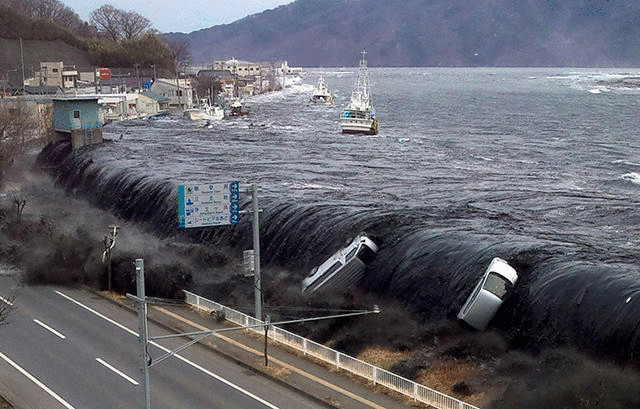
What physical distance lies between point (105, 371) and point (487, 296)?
425 inches

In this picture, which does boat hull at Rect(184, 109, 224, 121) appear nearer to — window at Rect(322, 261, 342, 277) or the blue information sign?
window at Rect(322, 261, 342, 277)

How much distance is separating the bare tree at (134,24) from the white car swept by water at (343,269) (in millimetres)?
145420

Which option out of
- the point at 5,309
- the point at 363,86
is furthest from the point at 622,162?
the point at 5,309

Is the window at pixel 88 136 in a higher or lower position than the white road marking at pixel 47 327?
higher

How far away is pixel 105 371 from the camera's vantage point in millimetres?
21219

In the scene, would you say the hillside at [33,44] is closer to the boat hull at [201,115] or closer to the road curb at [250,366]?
the boat hull at [201,115]

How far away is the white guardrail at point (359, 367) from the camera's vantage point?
60.4 ft

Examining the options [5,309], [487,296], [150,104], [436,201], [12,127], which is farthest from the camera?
[150,104]

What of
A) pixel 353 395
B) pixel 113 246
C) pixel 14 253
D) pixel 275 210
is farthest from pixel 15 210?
pixel 353 395

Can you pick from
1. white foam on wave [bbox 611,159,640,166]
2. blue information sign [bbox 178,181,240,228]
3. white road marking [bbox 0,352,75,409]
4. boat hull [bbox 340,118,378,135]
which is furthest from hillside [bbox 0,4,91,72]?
white road marking [bbox 0,352,75,409]

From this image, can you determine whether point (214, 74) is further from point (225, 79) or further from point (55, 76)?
point (55, 76)

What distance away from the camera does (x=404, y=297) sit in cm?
2630

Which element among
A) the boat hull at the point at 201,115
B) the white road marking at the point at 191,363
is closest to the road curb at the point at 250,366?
the white road marking at the point at 191,363

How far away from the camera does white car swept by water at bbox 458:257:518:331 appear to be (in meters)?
23.3
